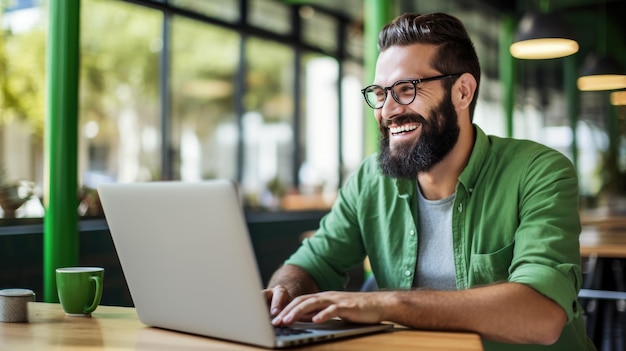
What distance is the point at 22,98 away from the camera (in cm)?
443

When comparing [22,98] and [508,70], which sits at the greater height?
[508,70]

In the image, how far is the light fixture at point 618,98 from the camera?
1150 cm

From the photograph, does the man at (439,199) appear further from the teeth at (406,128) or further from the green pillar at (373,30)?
the green pillar at (373,30)

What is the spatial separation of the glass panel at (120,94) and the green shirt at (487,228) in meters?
4.87

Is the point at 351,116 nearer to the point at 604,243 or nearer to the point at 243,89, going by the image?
the point at 243,89

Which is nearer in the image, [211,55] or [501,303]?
[501,303]

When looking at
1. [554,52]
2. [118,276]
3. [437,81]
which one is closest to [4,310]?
[437,81]

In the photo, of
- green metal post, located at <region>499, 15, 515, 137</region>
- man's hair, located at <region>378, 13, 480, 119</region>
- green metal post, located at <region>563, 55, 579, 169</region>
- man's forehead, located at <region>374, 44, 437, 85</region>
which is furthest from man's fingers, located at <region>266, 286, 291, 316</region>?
green metal post, located at <region>563, 55, 579, 169</region>

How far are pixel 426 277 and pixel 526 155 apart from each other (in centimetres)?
42

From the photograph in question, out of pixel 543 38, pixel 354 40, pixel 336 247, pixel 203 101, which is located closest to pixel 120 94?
pixel 203 101

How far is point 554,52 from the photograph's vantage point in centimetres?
629

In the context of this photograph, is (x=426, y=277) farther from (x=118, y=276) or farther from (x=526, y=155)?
(x=118, y=276)

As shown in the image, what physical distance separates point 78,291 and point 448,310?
2.92ft

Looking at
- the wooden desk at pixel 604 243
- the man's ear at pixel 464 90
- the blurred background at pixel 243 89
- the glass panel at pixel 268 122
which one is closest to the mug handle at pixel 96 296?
the man's ear at pixel 464 90
